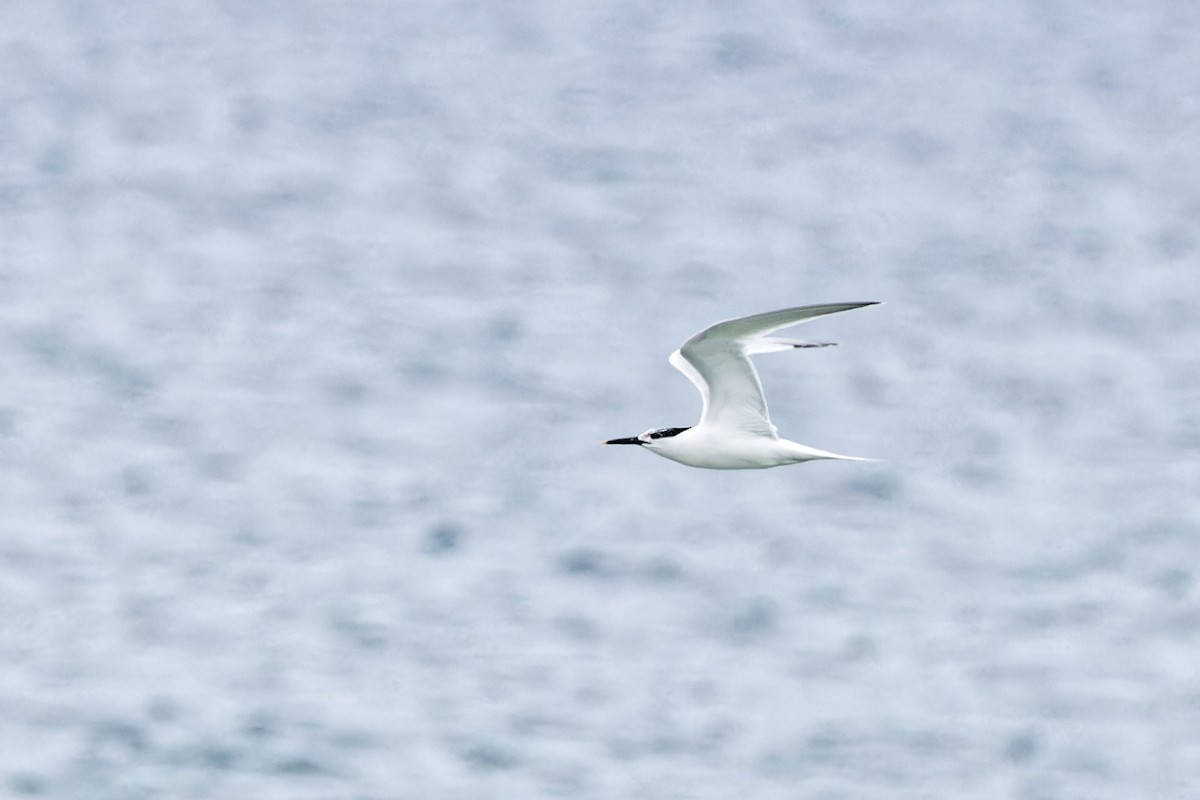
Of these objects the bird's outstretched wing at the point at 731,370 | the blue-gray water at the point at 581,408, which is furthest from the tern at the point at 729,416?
the blue-gray water at the point at 581,408

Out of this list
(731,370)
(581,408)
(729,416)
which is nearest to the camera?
(731,370)

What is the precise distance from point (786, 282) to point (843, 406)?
2.45 m

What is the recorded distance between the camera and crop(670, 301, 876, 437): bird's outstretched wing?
1007 centimetres

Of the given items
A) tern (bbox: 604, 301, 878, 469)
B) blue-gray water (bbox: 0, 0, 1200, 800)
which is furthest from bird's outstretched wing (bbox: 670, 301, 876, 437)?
blue-gray water (bbox: 0, 0, 1200, 800)

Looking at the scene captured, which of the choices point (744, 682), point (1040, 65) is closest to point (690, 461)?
point (744, 682)

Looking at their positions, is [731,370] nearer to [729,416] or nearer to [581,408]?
[729,416]

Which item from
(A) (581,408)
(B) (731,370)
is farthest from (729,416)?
(A) (581,408)

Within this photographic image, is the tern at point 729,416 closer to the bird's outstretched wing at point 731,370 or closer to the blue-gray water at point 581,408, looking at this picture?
the bird's outstretched wing at point 731,370

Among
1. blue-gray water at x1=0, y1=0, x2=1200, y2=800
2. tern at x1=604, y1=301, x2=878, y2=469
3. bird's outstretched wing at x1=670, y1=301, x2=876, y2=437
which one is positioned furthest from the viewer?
blue-gray water at x1=0, y1=0, x2=1200, y2=800

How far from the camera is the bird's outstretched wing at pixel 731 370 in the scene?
10.1 metres

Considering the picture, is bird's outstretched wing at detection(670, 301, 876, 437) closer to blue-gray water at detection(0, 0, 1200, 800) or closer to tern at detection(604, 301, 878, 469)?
tern at detection(604, 301, 878, 469)

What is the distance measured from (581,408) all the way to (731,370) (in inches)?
502

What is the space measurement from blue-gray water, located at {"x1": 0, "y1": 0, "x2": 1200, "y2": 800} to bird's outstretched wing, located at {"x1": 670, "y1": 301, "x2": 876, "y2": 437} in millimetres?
7850

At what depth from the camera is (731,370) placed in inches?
412
